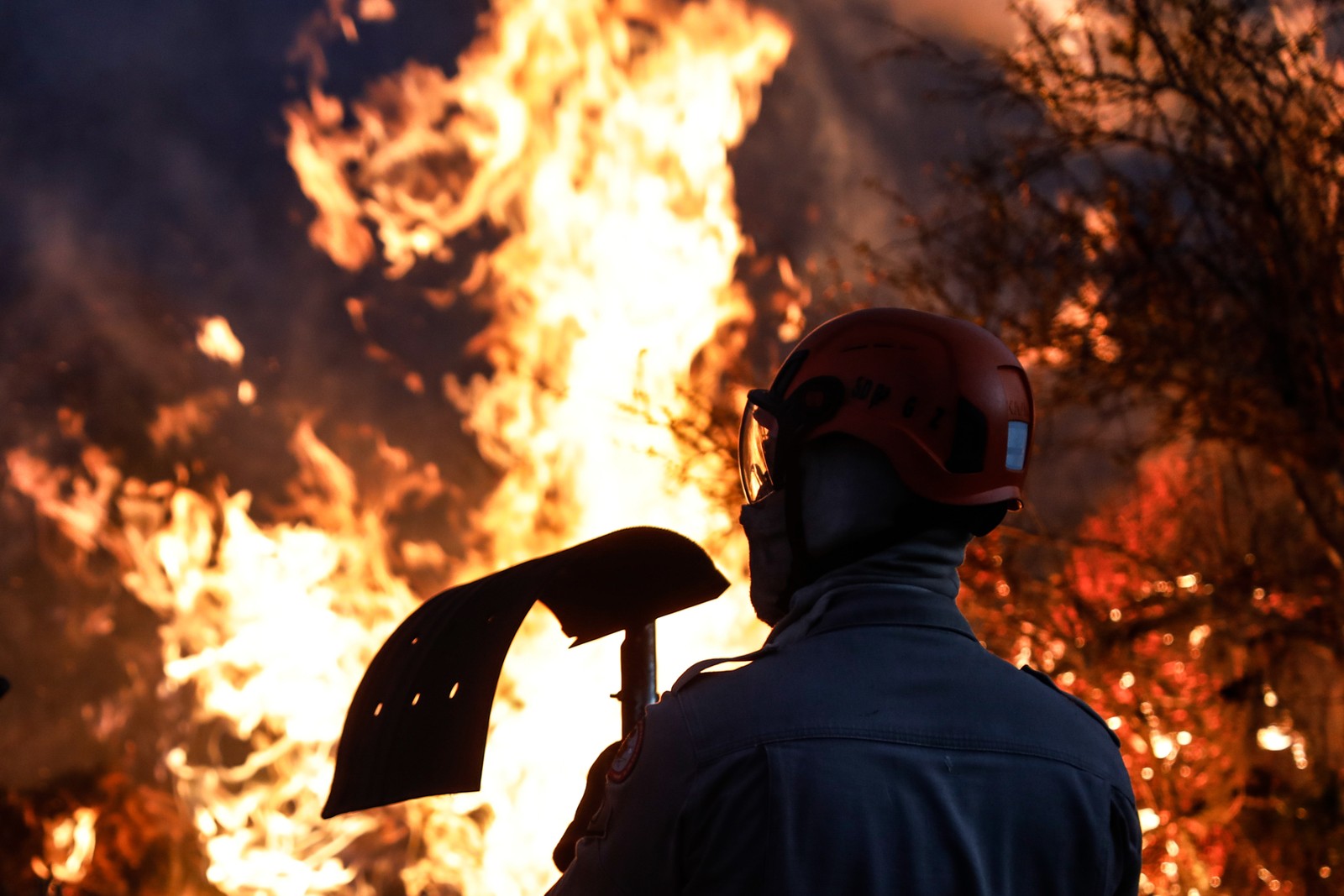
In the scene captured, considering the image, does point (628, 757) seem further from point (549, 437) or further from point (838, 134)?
point (838, 134)

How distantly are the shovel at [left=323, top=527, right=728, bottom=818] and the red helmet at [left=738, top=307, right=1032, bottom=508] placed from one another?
0.51m

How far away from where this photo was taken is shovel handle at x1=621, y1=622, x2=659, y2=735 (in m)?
2.58

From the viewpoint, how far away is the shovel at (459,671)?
2363 millimetres

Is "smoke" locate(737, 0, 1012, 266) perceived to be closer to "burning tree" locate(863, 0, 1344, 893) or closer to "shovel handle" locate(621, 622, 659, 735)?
"burning tree" locate(863, 0, 1344, 893)

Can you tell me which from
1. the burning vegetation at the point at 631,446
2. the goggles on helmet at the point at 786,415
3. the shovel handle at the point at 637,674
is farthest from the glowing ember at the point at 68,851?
the goggles on helmet at the point at 786,415

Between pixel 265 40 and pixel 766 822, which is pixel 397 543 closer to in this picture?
pixel 265 40

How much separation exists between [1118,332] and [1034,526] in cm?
184

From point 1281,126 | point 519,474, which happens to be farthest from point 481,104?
point 1281,126

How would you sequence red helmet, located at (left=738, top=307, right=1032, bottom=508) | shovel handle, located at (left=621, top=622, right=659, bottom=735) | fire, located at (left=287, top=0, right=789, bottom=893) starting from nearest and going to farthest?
red helmet, located at (left=738, top=307, right=1032, bottom=508)
shovel handle, located at (left=621, top=622, right=659, bottom=735)
fire, located at (left=287, top=0, right=789, bottom=893)

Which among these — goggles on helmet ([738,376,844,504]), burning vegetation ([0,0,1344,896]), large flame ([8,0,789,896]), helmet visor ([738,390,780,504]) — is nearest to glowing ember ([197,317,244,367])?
burning vegetation ([0,0,1344,896])

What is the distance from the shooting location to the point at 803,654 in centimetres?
166

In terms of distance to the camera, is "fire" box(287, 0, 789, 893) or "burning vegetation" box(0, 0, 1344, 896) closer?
"burning vegetation" box(0, 0, 1344, 896)

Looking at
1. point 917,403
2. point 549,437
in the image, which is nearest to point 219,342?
point 549,437

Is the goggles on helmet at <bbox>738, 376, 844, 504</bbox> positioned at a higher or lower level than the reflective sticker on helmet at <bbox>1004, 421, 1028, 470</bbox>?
Answer: higher
